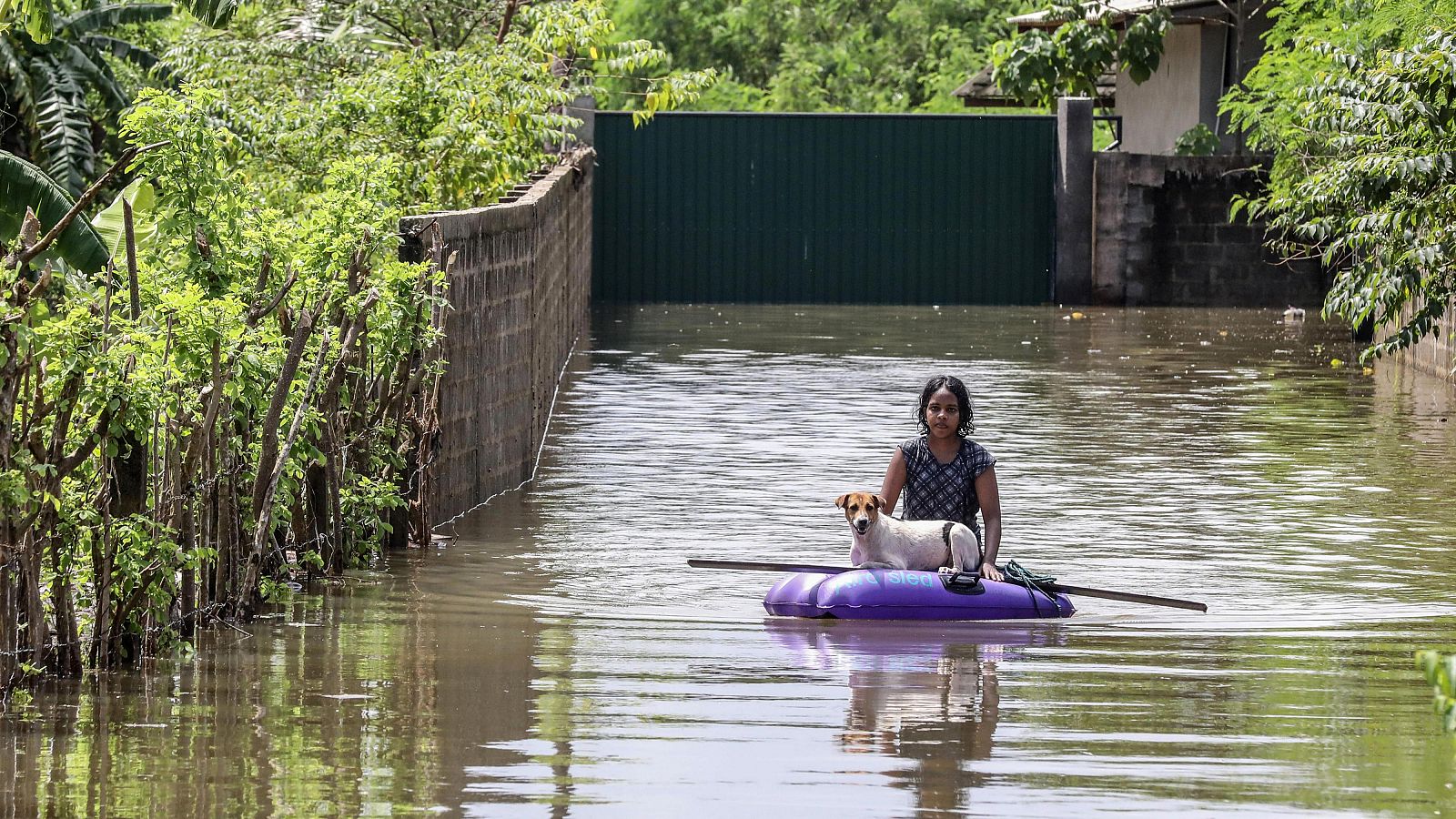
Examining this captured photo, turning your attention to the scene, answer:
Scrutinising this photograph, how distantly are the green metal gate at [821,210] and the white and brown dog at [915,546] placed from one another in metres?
20.9

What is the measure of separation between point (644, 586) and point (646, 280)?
20.3 metres

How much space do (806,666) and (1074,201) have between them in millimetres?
21697

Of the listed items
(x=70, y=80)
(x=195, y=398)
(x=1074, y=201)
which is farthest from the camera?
(x=70, y=80)

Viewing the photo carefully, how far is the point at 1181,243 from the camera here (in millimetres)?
28609

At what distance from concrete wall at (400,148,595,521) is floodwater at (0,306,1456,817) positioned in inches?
11.6

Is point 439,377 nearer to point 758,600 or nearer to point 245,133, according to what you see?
point 758,600

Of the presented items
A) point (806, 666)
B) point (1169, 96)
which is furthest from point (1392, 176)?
point (1169, 96)

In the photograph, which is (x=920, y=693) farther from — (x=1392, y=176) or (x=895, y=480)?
(x=1392, y=176)

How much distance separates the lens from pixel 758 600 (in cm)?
947

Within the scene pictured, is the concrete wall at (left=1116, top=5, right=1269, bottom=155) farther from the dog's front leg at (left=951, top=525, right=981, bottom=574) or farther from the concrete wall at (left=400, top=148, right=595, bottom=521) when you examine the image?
the dog's front leg at (left=951, top=525, right=981, bottom=574)

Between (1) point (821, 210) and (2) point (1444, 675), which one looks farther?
(1) point (821, 210)

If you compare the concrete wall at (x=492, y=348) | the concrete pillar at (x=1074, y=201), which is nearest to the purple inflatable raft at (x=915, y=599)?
the concrete wall at (x=492, y=348)

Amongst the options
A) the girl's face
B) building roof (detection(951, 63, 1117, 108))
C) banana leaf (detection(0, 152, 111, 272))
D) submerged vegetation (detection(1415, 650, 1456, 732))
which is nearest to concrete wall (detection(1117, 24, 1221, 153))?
building roof (detection(951, 63, 1117, 108))

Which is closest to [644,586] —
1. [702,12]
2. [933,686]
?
[933,686]
